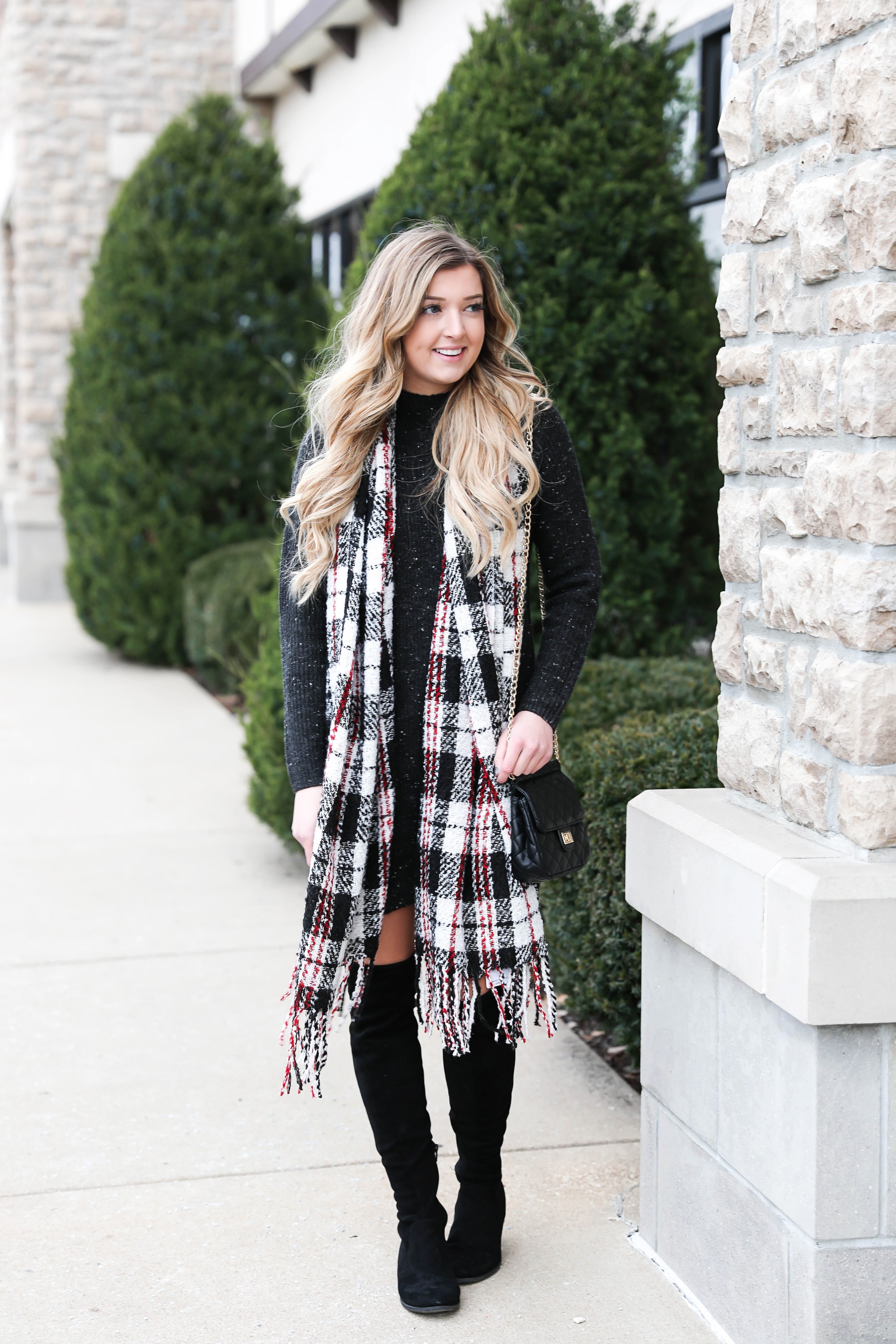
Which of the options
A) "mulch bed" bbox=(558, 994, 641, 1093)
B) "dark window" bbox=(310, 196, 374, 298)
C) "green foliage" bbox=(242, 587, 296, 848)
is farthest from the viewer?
"dark window" bbox=(310, 196, 374, 298)

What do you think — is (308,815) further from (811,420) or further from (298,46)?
(298,46)

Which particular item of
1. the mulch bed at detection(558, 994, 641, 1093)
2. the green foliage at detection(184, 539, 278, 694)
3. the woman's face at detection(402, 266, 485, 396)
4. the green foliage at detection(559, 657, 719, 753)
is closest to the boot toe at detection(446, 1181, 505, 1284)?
the mulch bed at detection(558, 994, 641, 1093)

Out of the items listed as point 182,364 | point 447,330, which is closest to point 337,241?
point 182,364

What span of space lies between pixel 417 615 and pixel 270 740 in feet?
9.06

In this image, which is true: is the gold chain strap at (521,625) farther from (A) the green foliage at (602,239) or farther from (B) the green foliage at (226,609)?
(B) the green foliage at (226,609)

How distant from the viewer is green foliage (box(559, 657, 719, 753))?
14.6 feet

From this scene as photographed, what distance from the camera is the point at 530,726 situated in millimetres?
2566

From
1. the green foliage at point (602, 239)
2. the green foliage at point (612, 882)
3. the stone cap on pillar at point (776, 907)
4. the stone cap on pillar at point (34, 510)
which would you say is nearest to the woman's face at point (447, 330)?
the stone cap on pillar at point (776, 907)

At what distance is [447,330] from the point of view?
8.36 ft

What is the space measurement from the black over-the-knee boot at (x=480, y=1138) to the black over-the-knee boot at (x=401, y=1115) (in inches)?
2.7

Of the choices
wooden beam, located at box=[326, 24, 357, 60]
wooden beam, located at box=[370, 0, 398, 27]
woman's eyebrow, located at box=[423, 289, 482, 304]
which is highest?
wooden beam, located at box=[326, 24, 357, 60]

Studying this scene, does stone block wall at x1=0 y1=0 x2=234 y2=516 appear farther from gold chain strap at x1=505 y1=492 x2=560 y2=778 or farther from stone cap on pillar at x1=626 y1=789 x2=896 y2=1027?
stone cap on pillar at x1=626 y1=789 x2=896 y2=1027

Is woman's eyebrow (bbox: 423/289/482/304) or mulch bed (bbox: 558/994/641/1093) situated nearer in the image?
woman's eyebrow (bbox: 423/289/482/304)

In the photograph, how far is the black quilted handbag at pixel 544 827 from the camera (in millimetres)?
2518
